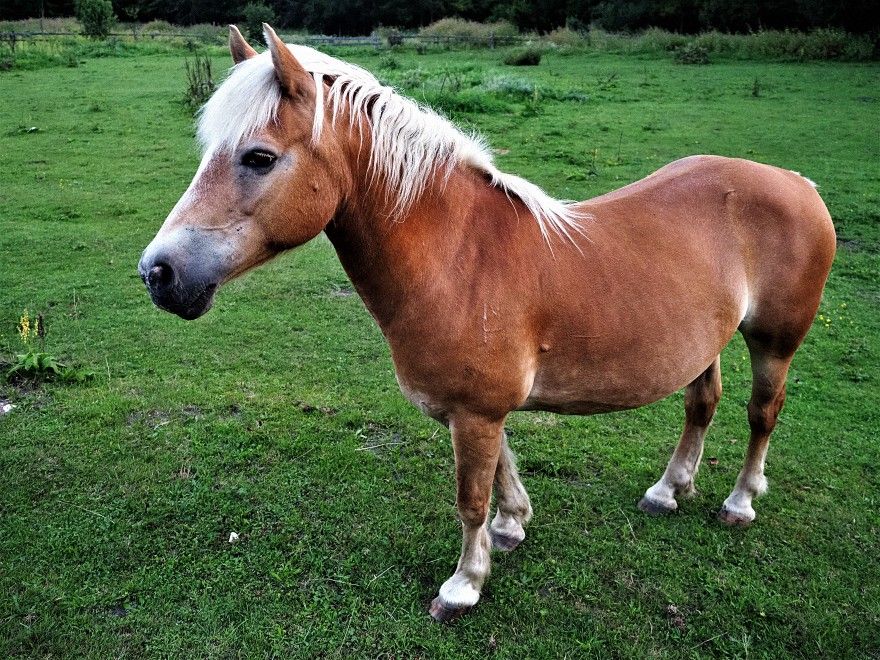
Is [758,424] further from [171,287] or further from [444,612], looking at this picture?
[171,287]

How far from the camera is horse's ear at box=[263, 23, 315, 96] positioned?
5.95 ft

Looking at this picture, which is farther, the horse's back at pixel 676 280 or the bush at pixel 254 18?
the bush at pixel 254 18

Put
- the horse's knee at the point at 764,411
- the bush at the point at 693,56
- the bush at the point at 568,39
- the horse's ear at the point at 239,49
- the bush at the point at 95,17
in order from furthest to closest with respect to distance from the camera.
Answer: the bush at the point at 568,39 → the bush at the point at 95,17 → the bush at the point at 693,56 → the horse's knee at the point at 764,411 → the horse's ear at the point at 239,49

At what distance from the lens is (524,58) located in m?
21.8

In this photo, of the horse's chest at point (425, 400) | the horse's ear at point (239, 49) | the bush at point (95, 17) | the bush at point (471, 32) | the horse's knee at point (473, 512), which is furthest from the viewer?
the bush at point (471, 32)

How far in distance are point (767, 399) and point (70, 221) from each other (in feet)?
26.1

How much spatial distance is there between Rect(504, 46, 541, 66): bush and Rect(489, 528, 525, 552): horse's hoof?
2141 cm

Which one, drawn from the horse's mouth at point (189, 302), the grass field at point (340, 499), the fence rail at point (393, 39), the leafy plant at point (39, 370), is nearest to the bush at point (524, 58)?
the fence rail at point (393, 39)

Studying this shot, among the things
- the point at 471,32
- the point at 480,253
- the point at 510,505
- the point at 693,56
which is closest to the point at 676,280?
the point at 480,253

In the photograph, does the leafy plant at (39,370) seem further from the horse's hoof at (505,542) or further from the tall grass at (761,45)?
the tall grass at (761,45)

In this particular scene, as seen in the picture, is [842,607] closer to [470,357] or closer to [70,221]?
[470,357]

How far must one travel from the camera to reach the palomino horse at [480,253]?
1928 millimetres

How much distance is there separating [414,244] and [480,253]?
0.27 metres

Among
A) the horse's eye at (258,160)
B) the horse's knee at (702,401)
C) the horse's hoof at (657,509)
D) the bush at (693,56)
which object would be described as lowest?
the horse's hoof at (657,509)
